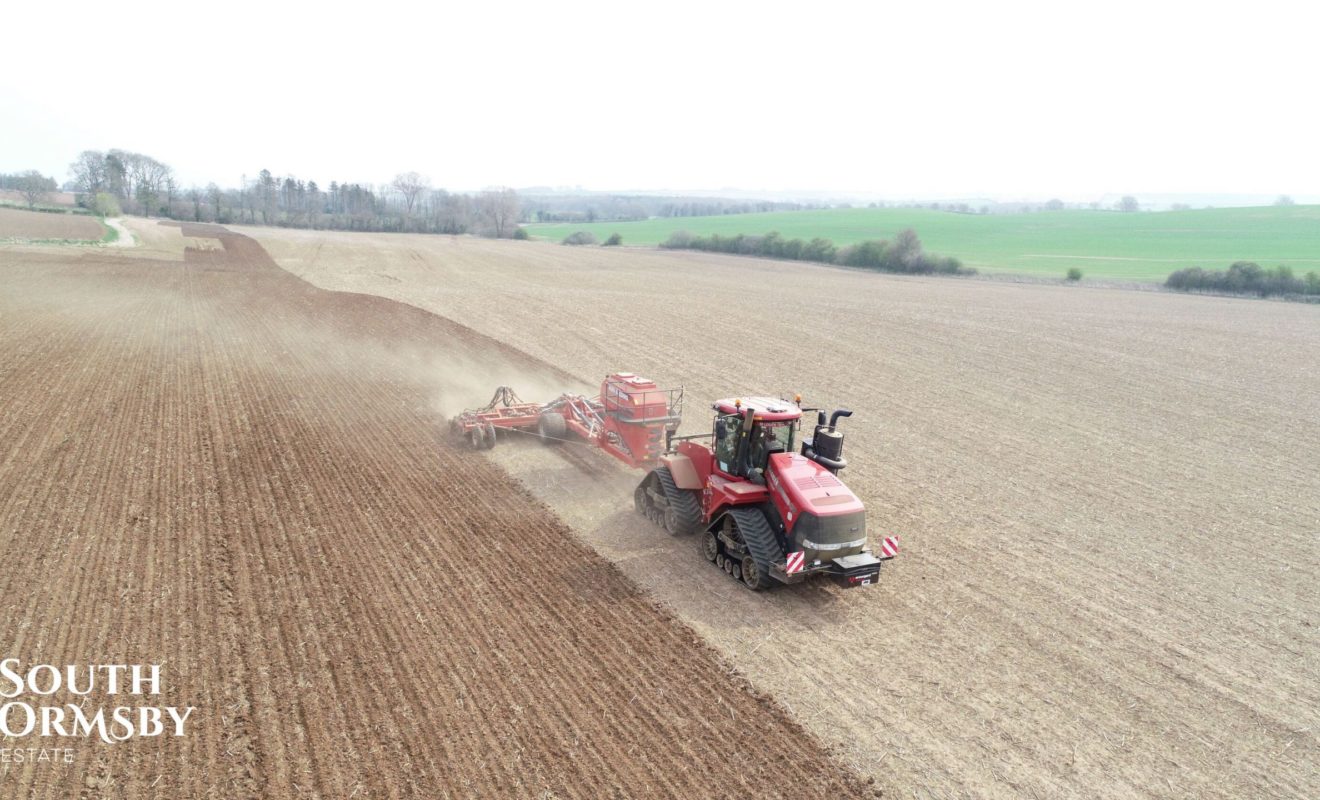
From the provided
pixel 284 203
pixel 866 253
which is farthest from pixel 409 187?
pixel 866 253

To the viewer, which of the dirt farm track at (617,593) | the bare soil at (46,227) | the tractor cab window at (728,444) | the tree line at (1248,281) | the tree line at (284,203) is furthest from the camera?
the tree line at (284,203)

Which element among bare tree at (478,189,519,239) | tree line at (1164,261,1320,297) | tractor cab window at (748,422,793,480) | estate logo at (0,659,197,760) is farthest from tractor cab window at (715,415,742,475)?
bare tree at (478,189,519,239)

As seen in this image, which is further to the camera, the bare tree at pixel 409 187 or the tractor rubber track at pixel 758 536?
the bare tree at pixel 409 187

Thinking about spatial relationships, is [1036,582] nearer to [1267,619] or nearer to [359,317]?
[1267,619]

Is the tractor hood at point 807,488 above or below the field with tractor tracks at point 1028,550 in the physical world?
above

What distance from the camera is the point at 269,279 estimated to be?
128 ft

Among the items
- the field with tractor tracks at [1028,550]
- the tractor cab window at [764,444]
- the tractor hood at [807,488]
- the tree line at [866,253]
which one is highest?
the tree line at [866,253]

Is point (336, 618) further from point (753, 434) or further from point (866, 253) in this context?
point (866, 253)

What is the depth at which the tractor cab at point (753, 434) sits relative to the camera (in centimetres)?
1054

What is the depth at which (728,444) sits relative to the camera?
10.9m

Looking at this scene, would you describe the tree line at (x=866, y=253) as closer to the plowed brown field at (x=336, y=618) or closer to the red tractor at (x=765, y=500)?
the plowed brown field at (x=336, y=618)

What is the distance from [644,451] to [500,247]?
213 feet

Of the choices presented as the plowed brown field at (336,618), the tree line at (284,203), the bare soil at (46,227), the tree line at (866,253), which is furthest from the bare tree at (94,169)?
the plowed brown field at (336,618)

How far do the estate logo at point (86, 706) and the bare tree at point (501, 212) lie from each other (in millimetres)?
92859
